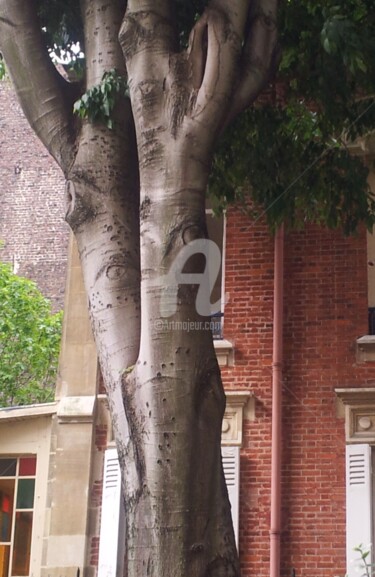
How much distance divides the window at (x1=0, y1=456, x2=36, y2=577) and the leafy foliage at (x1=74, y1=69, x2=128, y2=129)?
525 centimetres

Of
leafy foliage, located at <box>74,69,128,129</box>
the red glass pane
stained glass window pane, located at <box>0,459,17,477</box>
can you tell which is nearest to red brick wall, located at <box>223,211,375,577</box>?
the red glass pane

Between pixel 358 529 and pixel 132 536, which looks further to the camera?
pixel 358 529

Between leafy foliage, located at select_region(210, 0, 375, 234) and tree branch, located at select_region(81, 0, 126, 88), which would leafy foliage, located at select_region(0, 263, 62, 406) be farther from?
tree branch, located at select_region(81, 0, 126, 88)

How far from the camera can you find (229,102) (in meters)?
8.06

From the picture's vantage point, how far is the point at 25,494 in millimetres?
12516

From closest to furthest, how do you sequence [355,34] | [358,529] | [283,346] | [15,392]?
[355,34] < [358,529] < [283,346] < [15,392]

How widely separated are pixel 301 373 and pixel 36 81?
463cm

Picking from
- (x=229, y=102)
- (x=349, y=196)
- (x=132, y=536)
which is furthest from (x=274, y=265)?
(x=132, y=536)

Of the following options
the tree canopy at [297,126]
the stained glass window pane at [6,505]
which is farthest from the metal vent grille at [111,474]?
the tree canopy at [297,126]

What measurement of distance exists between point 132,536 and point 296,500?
4.44 meters

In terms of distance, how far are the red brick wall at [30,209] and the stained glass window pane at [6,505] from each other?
55.5 ft

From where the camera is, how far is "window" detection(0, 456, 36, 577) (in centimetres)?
1230

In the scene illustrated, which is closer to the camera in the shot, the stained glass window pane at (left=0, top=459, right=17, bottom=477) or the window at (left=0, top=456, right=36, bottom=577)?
the window at (left=0, top=456, right=36, bottom=577)

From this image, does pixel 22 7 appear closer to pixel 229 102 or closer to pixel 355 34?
pixel 229 102
